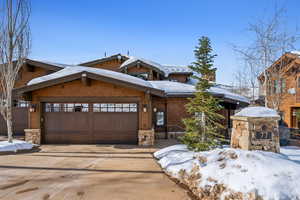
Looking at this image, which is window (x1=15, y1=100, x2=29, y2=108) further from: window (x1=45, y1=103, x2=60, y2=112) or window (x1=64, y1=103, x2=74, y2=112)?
window (x1=64, y1=103, x2=74, y2=112)

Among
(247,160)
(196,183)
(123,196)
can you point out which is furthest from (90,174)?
(247,160)

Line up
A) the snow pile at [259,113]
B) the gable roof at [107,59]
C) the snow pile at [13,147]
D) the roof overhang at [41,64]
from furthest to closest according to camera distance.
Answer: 1. the gable roof at [107,59]
2. the roof overhang at [41,64]
3. the snow pile at [13,147]
4. the snow pile at [259,113]

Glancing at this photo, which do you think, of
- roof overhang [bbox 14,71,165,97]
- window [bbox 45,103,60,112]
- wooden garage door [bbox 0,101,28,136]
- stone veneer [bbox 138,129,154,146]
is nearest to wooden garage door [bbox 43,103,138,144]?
window [bbox 45,103,60,112]

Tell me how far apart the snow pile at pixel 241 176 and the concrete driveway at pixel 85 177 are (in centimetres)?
50

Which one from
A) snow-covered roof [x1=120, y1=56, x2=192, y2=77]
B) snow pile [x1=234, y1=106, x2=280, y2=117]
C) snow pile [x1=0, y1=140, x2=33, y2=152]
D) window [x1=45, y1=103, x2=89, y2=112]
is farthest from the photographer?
snow-covered roof [x1=120, y1=56, x2=192, y2=77]

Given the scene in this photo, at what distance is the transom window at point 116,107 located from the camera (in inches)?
366

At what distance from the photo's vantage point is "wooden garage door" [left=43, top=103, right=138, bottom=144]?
923 centimetres

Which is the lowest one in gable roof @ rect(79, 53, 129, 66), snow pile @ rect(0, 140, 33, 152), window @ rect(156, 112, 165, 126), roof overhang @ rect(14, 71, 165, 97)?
snow pile @ rect(0, 140, 33, 152)

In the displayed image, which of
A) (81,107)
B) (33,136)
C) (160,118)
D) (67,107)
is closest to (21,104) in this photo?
(33,136)

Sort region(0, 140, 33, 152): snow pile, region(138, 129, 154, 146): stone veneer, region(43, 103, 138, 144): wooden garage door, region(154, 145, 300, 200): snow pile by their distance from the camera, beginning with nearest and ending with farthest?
region(154, 145, 300, 200): snow pile
region(0, 140, 33, 152): snow pile
region(138, 129, 154, 146): stone veneer
region(43, 103, 138, 144): wooden garage door

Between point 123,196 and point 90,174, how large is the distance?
68.6 inches

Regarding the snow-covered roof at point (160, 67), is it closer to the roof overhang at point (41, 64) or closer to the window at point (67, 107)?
the roof overhang at point (41, 64)

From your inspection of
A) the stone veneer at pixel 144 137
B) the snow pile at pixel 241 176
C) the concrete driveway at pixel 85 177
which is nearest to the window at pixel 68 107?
the concrete driveway at pixel 85 177

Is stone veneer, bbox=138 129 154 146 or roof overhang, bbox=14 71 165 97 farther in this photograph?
stone veneer, bbox=138 129 154 146
